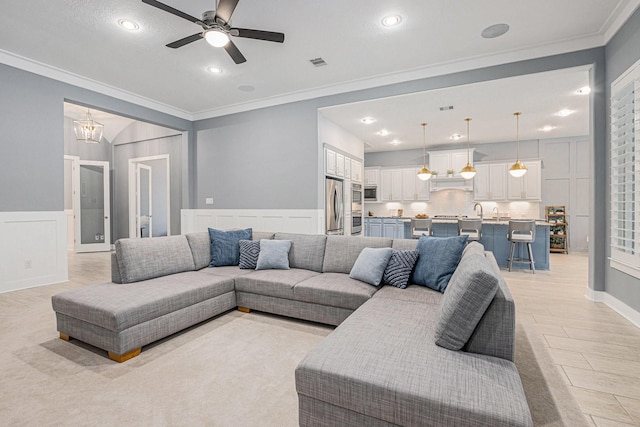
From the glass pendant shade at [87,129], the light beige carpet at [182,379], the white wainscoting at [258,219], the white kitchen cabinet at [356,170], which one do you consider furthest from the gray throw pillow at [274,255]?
the glass pendant shade at [87,129]

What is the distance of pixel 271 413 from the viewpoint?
5.40ft

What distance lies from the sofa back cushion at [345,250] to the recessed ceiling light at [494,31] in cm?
262

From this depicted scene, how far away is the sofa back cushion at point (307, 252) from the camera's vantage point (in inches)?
135

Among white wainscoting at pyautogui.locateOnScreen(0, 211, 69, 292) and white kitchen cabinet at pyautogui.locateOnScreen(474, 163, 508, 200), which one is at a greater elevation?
white kitchen cabinet at pyautogui.locateOnScreen(474, 163, 508, 200)

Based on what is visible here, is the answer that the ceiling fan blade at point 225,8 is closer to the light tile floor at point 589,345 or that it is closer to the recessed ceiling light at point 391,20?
the recessed ceiling light at point 391,20

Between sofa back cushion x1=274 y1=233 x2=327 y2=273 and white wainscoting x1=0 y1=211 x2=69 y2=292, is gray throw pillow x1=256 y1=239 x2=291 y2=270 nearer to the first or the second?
sofa back cushion x1=274 y1=233 x2=327 y2=273

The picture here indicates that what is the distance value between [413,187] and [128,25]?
7.47m

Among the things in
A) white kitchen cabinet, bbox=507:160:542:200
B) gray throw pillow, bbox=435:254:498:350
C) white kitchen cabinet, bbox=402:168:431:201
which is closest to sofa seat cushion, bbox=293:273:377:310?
gray throw pillow, bbox=435:254:498:350

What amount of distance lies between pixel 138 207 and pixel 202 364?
6.71 metres

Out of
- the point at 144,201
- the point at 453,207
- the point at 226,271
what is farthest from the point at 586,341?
the point at 144,201

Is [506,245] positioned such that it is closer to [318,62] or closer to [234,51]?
[318,62]

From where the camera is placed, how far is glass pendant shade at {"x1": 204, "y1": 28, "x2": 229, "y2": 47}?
2.78m

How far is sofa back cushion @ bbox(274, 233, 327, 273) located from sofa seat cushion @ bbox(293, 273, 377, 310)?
0.45m

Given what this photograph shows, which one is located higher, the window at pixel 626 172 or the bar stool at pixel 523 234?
the window at pixel 626 172
